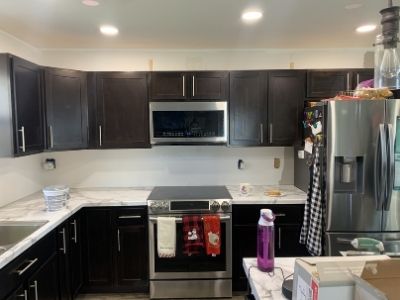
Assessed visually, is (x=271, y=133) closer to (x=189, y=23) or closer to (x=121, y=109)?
(x=189, y=23)

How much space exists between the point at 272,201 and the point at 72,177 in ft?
7.25

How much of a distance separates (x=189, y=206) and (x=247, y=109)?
115 cm

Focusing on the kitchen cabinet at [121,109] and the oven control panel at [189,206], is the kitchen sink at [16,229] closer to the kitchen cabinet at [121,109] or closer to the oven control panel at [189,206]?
the oven control panel at [189,206]

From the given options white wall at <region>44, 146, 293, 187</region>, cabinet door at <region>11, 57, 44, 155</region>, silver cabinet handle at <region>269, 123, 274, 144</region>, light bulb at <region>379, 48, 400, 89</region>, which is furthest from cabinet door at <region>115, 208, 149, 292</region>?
light bulb at <region>379, 48, 400, 89</region>

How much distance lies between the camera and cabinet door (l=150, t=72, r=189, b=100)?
3.07 metres

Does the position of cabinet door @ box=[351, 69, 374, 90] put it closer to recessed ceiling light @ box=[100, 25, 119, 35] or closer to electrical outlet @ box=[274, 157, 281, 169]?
electrical outlet @ box=[274, 157, 281, 169]

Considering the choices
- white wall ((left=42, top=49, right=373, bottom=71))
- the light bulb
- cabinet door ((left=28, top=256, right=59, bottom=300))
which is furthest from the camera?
white wall ((left=42, top=49, right=373, bottom=71))

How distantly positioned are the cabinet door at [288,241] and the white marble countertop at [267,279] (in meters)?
1.41

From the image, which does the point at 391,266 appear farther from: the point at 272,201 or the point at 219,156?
the point at 219,156

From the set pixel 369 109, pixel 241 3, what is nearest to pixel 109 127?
pixel 241 3

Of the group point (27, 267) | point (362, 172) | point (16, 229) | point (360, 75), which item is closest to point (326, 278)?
point (362, 172)

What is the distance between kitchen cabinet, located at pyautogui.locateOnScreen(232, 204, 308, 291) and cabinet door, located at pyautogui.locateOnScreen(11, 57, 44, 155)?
1845 millimetres

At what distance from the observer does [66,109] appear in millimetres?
2908

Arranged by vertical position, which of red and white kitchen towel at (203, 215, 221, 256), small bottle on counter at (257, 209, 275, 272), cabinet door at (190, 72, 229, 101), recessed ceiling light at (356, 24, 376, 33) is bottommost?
red and white kitchen towel at (203, 215, 221, 256)
